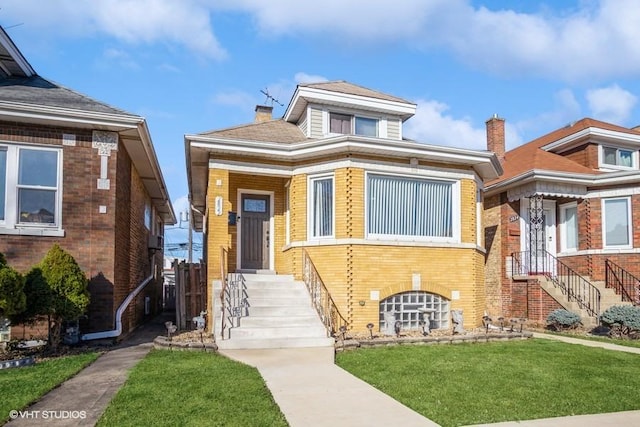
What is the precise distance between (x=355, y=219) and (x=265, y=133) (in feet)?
12.4

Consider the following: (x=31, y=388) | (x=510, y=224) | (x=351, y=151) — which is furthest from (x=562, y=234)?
(x=31, y=388)

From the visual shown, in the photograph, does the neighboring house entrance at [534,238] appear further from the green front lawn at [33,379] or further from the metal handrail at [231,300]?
the green front lawn at [33,379]

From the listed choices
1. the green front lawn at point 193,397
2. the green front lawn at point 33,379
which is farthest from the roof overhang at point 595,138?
the green front lawn at point 33,379

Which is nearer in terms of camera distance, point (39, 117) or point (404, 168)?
point (39, 117)

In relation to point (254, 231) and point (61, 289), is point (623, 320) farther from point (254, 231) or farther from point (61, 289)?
point (61, 289)

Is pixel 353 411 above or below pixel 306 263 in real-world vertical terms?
below

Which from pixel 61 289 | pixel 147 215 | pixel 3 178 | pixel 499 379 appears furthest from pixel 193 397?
pixel 147 215

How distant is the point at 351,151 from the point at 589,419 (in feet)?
25.1

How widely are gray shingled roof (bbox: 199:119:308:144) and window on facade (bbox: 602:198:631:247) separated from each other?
9.92 metres

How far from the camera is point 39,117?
9828 millimetres

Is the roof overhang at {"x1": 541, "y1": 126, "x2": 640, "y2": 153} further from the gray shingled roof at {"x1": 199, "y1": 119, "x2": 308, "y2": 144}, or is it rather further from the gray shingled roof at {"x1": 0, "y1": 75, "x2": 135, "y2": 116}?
the gray shingled roof at {"x1": 0, "y1": 75, "x2": 135, "y2": 116}

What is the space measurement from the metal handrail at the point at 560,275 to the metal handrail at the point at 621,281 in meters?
0.91

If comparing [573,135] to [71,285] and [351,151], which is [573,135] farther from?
[71,285]

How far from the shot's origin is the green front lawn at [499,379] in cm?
549
